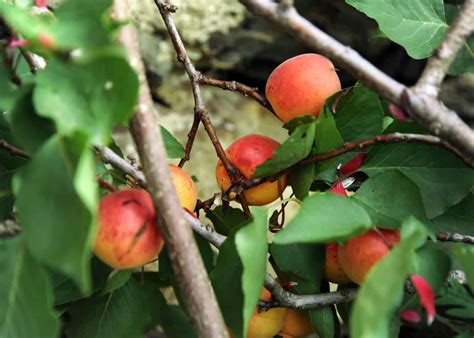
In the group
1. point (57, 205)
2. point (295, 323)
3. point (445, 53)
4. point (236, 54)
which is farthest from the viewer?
point (236, 54)

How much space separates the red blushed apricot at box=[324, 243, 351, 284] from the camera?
0.44m

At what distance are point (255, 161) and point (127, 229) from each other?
6.2 inches

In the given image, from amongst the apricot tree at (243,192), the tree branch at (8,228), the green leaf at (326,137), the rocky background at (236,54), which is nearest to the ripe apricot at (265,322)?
the apricot tree at (243,192)

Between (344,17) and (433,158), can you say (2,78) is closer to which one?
(433,158)

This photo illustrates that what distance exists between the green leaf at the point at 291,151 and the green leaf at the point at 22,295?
0.17 metres

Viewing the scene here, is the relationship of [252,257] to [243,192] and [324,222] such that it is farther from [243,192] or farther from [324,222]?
[243,192]

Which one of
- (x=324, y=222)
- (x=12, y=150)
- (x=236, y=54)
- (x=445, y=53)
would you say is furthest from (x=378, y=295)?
(x=236, y=54)

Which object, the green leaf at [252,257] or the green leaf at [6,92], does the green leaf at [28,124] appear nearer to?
the green leaf at [6,92]

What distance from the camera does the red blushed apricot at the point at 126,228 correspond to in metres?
0.33

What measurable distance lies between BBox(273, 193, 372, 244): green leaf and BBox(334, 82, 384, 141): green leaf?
12 cm

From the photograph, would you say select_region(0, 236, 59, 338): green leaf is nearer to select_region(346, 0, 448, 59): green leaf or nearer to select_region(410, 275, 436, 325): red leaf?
select_region(410, 275, 436, 325): red leaf

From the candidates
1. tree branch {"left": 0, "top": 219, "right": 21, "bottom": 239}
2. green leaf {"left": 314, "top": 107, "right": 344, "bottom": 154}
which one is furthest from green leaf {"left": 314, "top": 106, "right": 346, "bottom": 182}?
tree branch {"left": 0, "top": 219, "right": 21, "bottom": 239}

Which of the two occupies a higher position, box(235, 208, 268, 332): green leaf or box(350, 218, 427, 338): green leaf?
box(350, 218, 427, 338): green leaf

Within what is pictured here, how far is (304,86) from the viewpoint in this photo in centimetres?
45
